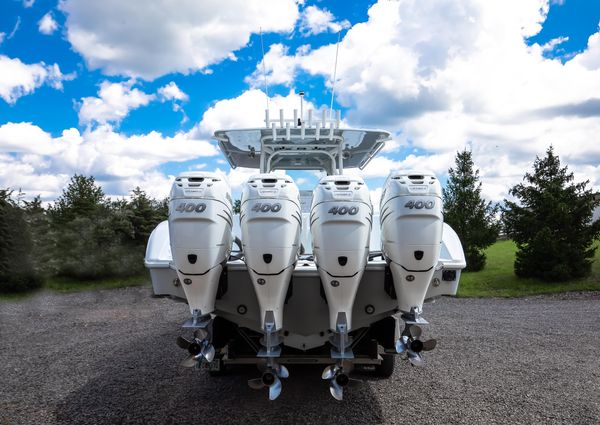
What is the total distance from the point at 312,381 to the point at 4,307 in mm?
8551

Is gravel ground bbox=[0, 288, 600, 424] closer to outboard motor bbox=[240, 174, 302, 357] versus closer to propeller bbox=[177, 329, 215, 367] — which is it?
propeller bbox=[177, 329, 215, 367]

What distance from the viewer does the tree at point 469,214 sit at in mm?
15289

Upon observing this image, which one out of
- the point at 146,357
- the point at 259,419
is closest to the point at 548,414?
the point at 259,419

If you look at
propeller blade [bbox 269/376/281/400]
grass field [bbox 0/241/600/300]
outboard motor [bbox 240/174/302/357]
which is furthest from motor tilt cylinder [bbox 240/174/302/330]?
grass field [bbox 0/241/600/300]

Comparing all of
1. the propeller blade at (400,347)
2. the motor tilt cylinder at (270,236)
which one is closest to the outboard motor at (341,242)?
the motor tilt cylinder at (270,236)

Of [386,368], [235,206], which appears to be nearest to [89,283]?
[235,206]

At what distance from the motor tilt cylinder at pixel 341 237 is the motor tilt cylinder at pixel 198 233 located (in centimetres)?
70

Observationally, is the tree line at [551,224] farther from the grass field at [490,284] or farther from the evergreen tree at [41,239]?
the evergreen tree at [41,239]

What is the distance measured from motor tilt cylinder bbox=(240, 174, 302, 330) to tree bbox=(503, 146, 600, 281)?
11390 mm

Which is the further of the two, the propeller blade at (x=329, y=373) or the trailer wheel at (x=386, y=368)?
the trailer wheel at (x=386, y=368)

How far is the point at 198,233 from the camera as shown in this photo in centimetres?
329

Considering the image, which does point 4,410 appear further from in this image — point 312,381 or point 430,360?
point 430,360

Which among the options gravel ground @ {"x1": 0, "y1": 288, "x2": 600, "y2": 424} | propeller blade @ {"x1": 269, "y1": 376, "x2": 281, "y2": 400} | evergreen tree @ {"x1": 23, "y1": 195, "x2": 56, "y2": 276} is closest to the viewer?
propeller blade @ {"x1": 269, "y1": 376, "x2": 281, "y2": 400}

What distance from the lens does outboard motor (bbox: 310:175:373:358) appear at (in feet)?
→ 10.5
